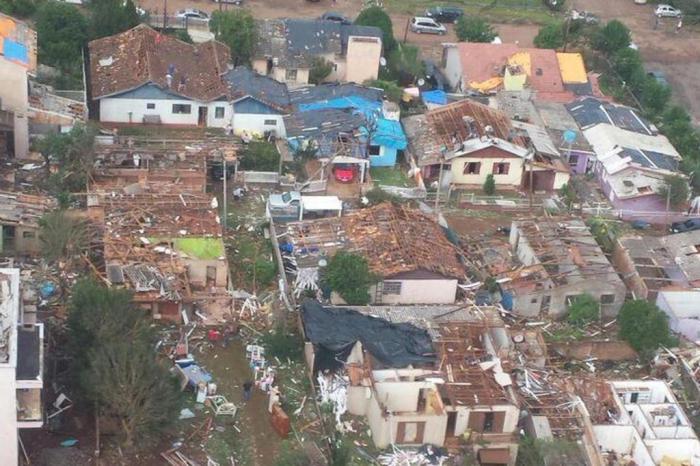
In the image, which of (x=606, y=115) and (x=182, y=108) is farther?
(x=606, y=115)

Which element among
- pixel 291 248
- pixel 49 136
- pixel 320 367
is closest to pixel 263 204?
pixel 291 248

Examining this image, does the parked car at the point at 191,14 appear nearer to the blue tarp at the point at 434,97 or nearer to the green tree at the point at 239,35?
the green tree at the point at 239,35

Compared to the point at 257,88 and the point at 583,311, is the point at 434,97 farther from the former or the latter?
the point at 583,311

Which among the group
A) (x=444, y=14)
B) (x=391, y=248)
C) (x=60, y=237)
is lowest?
(x=60, y=237)

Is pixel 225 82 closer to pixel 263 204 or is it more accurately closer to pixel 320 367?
pixel 263 204

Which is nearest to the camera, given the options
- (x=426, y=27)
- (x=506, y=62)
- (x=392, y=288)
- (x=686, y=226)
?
(x=392, y=288)

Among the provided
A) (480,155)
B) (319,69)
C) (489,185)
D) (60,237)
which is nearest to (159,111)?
(319,69)

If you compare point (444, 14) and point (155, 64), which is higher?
point (444, 14)

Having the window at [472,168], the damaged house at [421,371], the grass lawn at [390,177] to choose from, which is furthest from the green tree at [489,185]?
the damaged house at [421,371]
